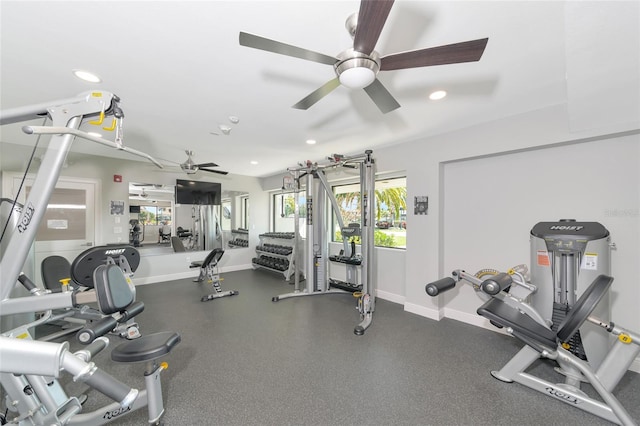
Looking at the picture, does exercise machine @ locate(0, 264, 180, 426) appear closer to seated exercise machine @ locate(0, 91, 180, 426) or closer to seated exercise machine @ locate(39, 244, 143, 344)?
seated exercise machine @ locate(0, 91, 180, 426)

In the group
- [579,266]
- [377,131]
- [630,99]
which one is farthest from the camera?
[377,131]

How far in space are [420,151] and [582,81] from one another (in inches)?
73.0

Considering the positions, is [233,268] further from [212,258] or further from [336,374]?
[336,374]

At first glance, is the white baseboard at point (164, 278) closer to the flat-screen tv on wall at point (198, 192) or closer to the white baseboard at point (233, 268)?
the white baseboard at point (233, 268)

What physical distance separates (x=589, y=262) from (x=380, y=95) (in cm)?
225

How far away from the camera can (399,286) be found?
411cm

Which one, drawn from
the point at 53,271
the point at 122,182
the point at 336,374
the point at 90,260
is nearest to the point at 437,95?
the point at 336,374

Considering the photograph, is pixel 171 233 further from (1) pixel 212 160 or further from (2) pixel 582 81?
(2) pixel 582 81

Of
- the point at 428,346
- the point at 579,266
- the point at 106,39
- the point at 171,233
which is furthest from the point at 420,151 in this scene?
the point at 171,233

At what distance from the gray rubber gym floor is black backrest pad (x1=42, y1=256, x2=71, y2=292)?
105 cm

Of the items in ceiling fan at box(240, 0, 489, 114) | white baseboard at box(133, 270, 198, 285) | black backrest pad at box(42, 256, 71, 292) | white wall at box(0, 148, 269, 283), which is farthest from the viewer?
white baseboard at box(133, 270, 198, 285)

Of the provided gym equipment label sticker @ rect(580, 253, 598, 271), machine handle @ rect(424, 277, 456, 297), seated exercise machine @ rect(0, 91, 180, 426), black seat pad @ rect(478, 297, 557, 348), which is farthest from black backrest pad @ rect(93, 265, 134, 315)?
gym equipment label sticker @ rect(580, 253, 598, 271)

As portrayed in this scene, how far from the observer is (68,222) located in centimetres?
439

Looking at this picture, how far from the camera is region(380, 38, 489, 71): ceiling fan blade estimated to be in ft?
4.05
